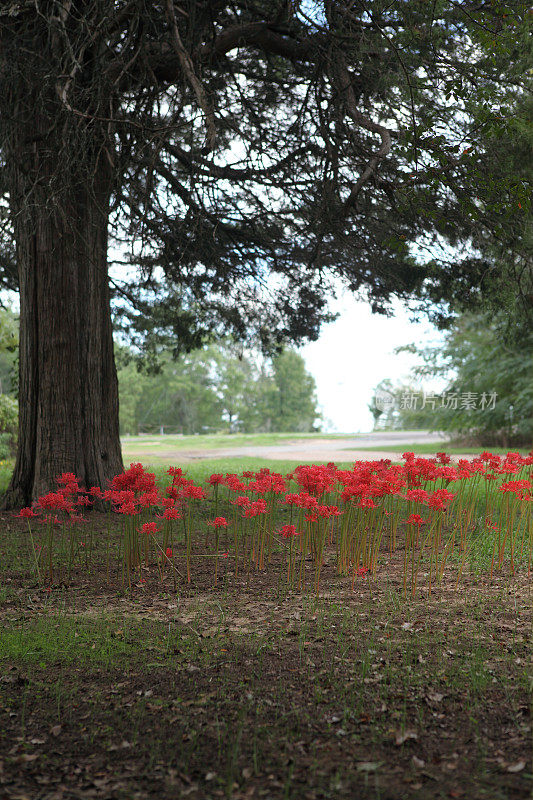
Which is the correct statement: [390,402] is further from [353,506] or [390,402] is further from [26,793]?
[26,793]

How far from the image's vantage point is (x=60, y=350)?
7.26 m

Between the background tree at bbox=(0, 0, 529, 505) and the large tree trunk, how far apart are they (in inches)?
0.9

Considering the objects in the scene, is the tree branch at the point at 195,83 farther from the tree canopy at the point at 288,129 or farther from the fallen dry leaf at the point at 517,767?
the fallen dry leaf at the point at 517,767

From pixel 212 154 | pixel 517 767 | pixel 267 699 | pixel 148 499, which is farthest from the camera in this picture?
pixel 212 154

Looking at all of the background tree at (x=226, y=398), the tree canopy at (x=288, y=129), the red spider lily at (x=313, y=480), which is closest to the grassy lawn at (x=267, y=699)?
the red spider lily at (x=313, y=480)

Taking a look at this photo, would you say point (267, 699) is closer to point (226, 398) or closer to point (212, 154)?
point (212, 154)

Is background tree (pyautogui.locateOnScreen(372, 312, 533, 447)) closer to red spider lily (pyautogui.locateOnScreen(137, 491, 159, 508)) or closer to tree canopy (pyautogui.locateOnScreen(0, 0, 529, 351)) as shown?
tree canopy (pyautogui.locateOnScreen(0, 0, 529, 351))

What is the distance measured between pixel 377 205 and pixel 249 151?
1.62 m

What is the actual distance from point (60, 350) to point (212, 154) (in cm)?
274

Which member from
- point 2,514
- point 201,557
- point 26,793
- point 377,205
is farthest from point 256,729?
point 377,205

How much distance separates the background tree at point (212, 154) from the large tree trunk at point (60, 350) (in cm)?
2

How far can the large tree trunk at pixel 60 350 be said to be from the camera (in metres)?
7.20
